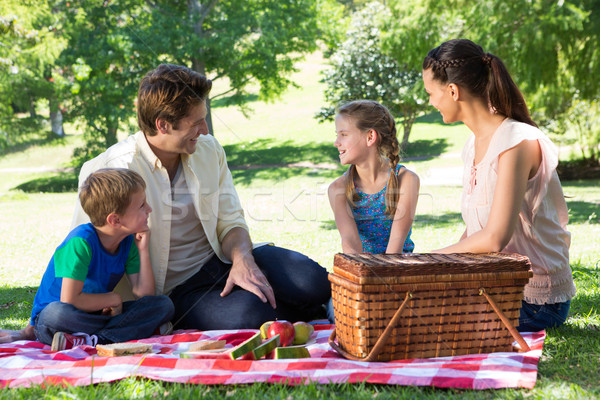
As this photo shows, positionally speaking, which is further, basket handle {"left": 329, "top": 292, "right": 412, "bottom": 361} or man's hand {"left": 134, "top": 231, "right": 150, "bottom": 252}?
man's hand {"left": 134, "top": 231, "right": 150, "bottom": 252}

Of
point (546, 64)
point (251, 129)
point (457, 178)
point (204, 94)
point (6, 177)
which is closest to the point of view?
point (204, 94)

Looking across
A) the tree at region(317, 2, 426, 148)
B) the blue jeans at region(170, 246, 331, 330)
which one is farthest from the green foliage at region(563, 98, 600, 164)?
the blue jeans at region(170, 246, 331, 330)

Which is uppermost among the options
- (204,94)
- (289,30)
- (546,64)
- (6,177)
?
(289,30)

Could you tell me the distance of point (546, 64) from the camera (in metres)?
11.1

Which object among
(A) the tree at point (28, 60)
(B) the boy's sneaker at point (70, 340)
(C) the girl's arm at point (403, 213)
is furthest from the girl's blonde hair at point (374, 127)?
(A) the tree at point (28, 60)

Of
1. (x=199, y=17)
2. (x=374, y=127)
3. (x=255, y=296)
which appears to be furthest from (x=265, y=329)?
(x=199, y=17)

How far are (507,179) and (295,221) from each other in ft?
25.3

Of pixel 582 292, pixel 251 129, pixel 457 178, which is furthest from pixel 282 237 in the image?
pixel 251 129

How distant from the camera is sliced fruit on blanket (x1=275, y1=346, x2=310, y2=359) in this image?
108 inches

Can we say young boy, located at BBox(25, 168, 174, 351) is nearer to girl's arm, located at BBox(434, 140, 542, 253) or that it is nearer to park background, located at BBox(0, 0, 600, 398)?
park background, located at BBox(0, 0, 600, 398)

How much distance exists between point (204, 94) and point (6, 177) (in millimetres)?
20606

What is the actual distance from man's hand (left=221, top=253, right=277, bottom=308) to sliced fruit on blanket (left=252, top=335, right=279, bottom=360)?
542 millimetres

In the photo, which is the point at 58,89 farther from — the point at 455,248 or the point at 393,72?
the point at 455,248

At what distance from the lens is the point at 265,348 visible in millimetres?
2773
